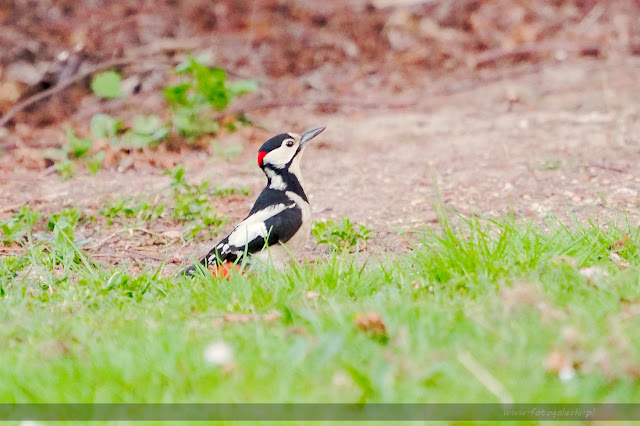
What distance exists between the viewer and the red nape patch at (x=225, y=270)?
406 cm

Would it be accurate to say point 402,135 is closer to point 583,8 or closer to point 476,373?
point 583,8

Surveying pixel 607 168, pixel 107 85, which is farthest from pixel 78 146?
pixel 607 168

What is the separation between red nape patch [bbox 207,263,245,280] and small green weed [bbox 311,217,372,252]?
0.93 m

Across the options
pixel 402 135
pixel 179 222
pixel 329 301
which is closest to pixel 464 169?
pixel 402 135

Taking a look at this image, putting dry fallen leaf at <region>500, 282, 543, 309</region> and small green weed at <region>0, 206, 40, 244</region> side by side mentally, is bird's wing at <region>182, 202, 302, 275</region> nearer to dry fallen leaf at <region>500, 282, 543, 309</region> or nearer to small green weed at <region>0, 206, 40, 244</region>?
small green weed at <region>0, 206, 40, 244</region>

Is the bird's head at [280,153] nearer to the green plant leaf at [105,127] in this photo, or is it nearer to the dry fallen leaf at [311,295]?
the dry fallen leaf at [311,295]

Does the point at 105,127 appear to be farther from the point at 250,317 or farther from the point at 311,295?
the point at 250,317

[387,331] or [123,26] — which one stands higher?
[123,26]

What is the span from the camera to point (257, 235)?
4543 mm

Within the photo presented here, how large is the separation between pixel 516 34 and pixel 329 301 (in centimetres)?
790

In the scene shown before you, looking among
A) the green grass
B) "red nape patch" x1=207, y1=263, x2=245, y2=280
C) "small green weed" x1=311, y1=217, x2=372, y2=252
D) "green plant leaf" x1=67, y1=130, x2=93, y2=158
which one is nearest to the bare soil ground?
"small green weed" x1=311, y1=217, x2=372, y2=252

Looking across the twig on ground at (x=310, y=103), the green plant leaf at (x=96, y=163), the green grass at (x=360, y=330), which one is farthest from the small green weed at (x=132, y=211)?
the twig on ground at (x=310, y=103)

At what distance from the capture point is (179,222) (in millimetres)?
5727

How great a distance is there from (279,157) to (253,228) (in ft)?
2.32
